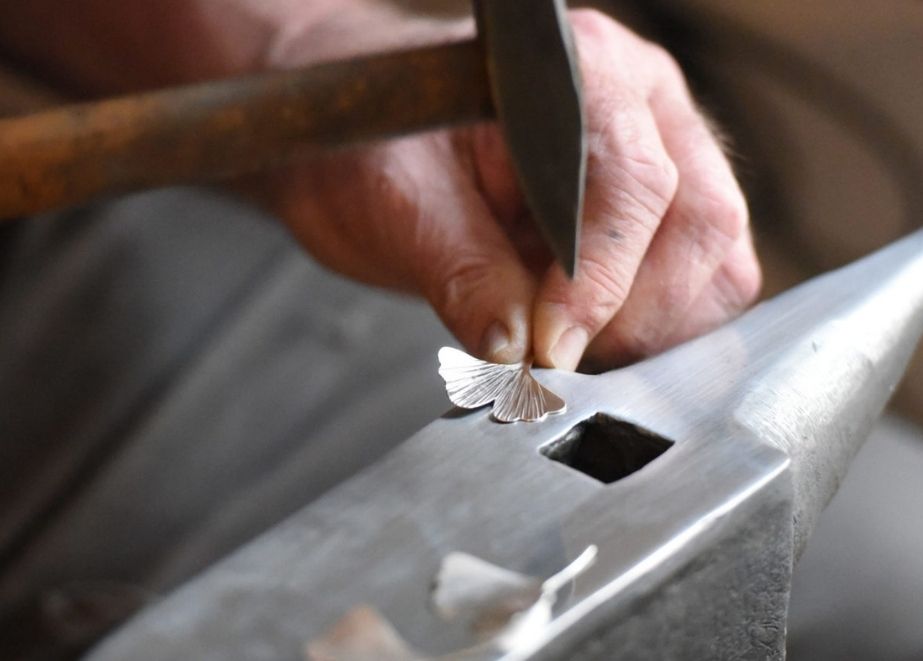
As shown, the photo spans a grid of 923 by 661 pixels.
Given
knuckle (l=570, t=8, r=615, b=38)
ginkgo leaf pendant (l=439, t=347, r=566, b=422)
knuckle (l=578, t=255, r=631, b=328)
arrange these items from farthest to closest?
1. knuckle (l=570, t=8, r=615, b=38)
2. knuckle (l=578, t=255, r=631, b=328)
3. ginkgo leaf pendant (l=439, t=347, r=566, b=422)

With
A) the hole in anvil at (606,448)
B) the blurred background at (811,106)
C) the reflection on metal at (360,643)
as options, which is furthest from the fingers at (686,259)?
the blurred background at (811,106)

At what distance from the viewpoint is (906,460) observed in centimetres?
71

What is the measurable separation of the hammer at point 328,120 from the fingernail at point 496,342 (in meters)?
0.04

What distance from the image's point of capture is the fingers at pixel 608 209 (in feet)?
1.53

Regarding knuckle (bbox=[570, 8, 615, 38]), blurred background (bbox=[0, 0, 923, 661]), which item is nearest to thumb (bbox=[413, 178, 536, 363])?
knuckle (bbox=[570, 8, 615, 38])

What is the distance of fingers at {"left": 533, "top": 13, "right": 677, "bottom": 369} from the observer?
467mm

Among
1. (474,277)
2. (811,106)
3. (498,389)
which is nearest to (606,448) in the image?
(498,389)

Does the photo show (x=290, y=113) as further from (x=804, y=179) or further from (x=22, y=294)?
(x=804, y=179)

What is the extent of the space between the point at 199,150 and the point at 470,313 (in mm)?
143

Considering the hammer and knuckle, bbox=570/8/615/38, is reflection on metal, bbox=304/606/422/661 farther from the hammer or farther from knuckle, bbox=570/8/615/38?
knuckle, bbox=570/8/615/38

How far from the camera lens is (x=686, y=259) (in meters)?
0.54

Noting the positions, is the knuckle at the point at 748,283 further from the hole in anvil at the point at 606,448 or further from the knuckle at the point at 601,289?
the hole in anvil at the point at 606,448

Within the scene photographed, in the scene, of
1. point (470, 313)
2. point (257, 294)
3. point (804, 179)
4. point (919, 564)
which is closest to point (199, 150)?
point (470, 313)

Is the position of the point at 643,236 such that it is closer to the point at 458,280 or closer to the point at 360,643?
the point at 458,280
